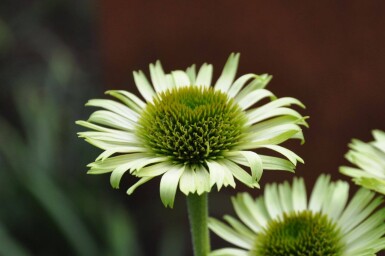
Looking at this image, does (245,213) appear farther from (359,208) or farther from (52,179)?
(52,179)

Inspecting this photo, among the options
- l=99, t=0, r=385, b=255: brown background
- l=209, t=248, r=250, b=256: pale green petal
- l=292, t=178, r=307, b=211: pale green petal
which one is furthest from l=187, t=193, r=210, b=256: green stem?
l=99, t=0, r=385, b=255: brown background

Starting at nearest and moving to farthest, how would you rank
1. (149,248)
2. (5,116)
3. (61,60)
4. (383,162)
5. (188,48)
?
(383,162), (188,48), (149,248), (61,60), (5,116)

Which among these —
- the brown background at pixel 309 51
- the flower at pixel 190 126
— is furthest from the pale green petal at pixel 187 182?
the brown background at pixel 309 51

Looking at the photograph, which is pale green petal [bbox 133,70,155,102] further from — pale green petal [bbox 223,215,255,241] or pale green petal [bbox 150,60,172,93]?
pale green petal [bbox 223,215,255,241]

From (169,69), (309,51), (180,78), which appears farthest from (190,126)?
(169,69)

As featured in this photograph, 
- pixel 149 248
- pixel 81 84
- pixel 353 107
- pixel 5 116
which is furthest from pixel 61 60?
pixel 353 107

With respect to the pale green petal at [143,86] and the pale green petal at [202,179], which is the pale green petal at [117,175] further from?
the pale green petal at [143,86]

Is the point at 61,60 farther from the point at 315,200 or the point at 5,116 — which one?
the point at 315,200
